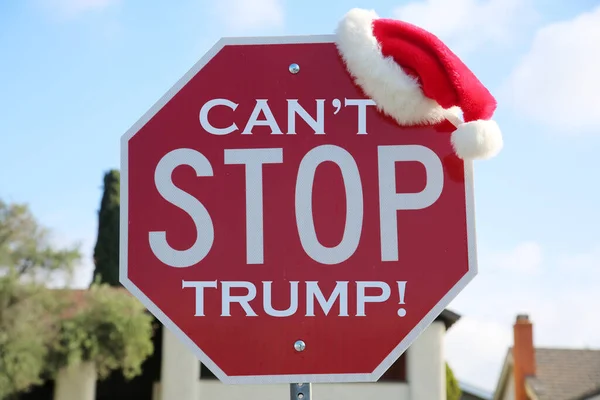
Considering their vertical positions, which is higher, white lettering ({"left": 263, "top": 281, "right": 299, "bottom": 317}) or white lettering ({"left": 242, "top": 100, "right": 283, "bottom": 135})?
white lettering ({"left": 242, "top": 100, "right": 283, "bottom": 135})

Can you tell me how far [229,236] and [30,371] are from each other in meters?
14.4

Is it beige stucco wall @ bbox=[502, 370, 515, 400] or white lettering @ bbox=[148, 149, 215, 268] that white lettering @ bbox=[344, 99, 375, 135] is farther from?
beige stucco wall @ bbox=[502, 370, 515, 400]

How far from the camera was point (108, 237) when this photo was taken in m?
27.8

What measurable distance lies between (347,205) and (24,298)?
48.2 feet

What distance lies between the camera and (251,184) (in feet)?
7.22

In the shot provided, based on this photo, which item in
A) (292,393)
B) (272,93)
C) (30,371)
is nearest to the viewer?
(292,393)

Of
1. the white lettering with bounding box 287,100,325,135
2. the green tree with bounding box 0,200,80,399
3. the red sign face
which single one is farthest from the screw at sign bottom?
the green tree with bounding box 0,200,80,399

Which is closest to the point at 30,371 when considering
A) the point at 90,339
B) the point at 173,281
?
the point at 90,339

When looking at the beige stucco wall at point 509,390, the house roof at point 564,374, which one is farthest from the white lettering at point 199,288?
the beige stucco wall at point 509,390

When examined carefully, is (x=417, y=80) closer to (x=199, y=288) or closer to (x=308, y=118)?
(x=308, y=118)

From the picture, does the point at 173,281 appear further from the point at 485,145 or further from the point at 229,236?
the point at 485,145

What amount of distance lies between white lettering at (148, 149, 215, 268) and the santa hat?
0.46 meters

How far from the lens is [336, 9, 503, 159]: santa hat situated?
2.21 m

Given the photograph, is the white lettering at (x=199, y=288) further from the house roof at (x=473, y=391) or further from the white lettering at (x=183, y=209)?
the house roof at (x=473, y=391)
